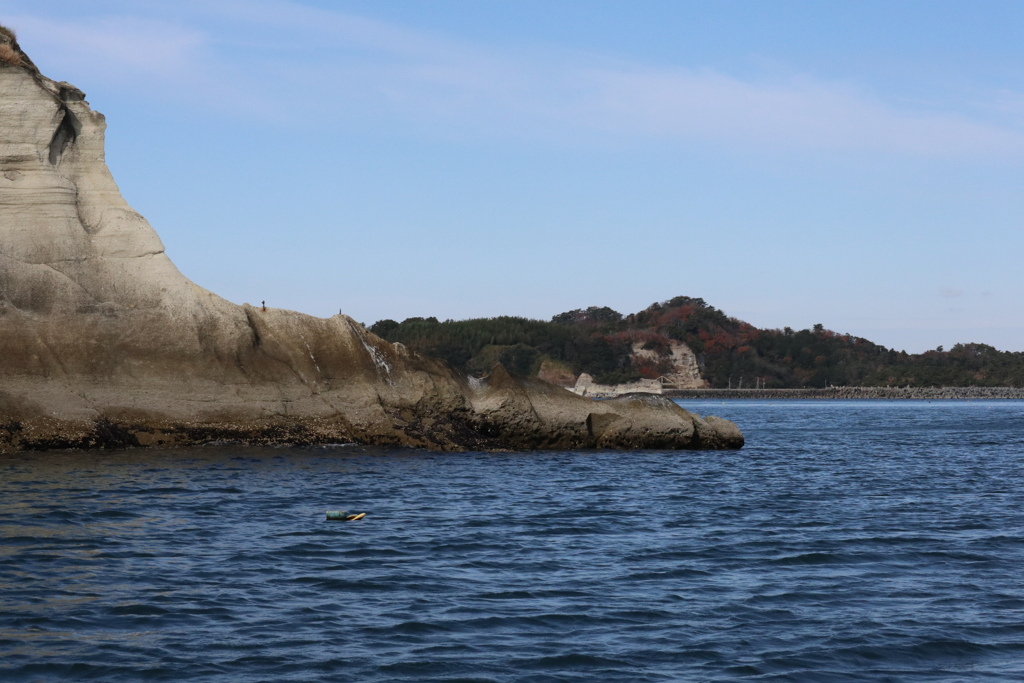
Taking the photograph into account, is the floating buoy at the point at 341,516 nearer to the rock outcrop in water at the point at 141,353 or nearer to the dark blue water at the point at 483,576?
the dark blue water at the point at 483,576

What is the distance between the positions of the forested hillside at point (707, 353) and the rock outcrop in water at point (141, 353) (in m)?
116

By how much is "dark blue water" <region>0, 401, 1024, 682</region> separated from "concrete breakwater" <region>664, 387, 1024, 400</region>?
5684 inches

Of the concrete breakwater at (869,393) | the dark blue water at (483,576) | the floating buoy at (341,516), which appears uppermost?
the concrete breakwater at (869,393)

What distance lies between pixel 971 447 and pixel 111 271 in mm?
32126

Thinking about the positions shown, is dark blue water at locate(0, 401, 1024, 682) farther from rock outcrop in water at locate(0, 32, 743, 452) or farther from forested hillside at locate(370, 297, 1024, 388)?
forested hillside at locate(370, 297, 1024, 388)

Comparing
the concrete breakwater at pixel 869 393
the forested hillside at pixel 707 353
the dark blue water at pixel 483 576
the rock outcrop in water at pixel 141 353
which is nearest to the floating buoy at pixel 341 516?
the dark blue water at pixel 483 576

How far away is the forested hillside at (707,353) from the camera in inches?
6117

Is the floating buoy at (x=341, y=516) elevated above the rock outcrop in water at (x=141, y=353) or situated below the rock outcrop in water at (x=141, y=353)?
below

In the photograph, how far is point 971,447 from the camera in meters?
43.8

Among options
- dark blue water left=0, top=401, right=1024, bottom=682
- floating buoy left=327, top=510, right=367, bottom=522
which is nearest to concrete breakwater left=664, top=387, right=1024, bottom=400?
→ dark blue water left=0, top=401, right=1024, bottom=682

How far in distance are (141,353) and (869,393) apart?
155 meters

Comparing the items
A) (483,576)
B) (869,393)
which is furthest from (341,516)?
(869,393)

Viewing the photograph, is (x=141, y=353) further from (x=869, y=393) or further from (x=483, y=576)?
(x=869, y=393)

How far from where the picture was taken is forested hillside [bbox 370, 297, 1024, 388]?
510ft
